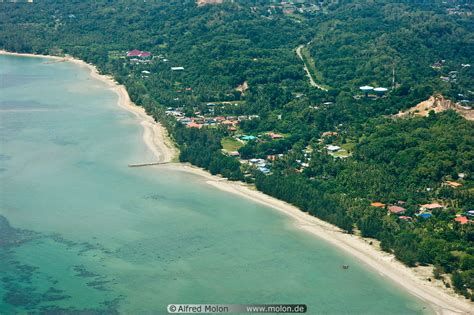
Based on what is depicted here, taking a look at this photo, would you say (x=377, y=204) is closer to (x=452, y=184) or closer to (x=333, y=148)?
(x=452, y=184)

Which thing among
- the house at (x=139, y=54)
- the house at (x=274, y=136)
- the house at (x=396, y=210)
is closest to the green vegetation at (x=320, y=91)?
the house at (x=396, y=210)

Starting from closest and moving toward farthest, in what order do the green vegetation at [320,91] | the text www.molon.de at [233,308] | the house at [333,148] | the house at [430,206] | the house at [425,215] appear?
the text www.molon.de at [233,308] < the house at [425,215] < the house at [430,206] < the green vegetation at [320,91] < the house at [333,148]

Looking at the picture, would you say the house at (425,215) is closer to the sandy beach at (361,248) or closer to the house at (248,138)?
the sandy beach at (361,248)

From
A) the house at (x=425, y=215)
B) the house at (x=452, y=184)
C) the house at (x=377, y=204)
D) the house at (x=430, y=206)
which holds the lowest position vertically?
the house at (x=377, y=204)

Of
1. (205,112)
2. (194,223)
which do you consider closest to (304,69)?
(205,112)

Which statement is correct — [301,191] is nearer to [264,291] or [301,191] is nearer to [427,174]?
[427,174]

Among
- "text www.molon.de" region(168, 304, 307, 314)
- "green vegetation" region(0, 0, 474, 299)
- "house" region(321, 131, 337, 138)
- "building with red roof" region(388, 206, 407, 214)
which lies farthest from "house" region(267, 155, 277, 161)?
"text www.molon.de" region(168, 304, 307, 314)
